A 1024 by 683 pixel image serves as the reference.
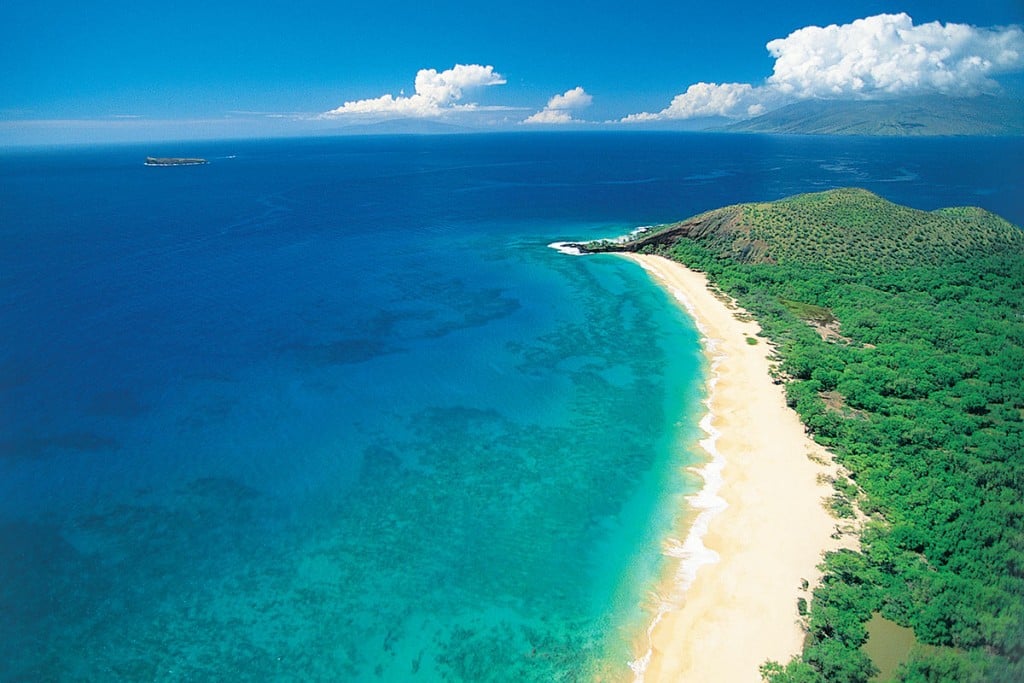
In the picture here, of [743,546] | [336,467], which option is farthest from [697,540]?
[336,467]

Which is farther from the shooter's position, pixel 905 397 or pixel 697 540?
pixel 905 397

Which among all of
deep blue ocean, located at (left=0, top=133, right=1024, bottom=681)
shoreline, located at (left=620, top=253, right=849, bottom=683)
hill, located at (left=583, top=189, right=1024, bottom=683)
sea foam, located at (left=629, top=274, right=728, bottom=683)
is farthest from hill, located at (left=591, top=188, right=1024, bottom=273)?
sea foam, located at (left=629, top=274, right=728, bottom=683)

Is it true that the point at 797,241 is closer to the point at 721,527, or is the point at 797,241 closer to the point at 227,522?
the point at 721,527

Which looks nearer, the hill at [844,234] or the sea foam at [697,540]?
the sea foam at [697,540]

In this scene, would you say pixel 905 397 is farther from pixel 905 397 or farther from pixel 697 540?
pixel 697 540

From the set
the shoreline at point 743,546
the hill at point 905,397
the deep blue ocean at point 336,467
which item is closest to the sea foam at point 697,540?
the shoreline at point 743,546

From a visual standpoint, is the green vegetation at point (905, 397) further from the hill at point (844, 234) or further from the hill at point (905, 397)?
the hill at point (844, 234)
